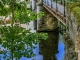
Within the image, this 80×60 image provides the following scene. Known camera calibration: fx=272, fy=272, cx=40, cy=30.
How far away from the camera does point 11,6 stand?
10.2 metres

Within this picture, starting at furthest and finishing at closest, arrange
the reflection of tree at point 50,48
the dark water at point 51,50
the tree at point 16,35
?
the reflection of tree at point 50,48 < the dark water at point 51,50 < the tree at point 16,35

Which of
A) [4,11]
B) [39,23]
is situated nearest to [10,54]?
[4,11]

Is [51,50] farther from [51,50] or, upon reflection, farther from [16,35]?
[16,35]

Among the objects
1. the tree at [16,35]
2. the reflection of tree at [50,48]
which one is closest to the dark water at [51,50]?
Result: the reflection of tree at [50,48]

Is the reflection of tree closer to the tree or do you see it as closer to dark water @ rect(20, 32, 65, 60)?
dark water @ rect(20, 32, 65, 60)

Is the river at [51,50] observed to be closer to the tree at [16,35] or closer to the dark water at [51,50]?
the dark water at [51,50]

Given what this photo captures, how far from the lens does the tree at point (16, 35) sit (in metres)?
9.51

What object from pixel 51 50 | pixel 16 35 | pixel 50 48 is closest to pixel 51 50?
pixel 51 50

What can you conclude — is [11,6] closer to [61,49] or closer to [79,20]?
[79,20]

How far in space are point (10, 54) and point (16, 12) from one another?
1.72 m

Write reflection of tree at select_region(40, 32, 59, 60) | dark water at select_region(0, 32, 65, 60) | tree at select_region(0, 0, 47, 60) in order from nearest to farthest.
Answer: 1. tree at select_region(0, 0, 47, 60)
2. dark water at select_region(0, 32, 65, 60)
3. reflection of tree at select_region(40, 32, 59, 60)

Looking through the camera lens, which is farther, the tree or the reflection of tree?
the reflection of tree

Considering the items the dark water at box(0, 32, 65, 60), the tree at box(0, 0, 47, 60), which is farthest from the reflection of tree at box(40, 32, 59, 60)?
the tree at box(0, 0, 47, 60)

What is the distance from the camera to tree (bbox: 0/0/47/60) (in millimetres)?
9508
